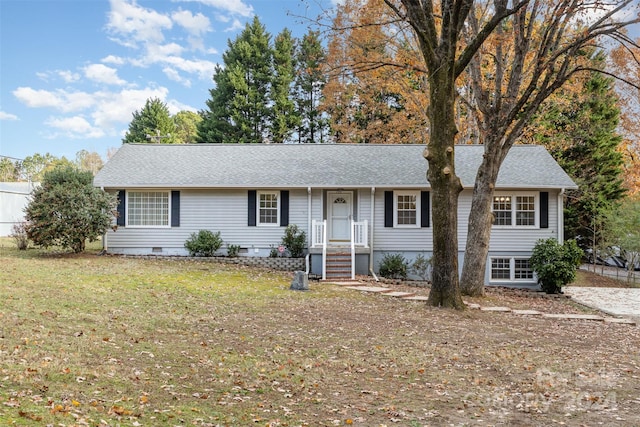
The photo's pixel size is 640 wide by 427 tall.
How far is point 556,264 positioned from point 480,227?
381cm

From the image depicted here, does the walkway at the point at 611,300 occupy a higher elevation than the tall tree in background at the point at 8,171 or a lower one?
lower

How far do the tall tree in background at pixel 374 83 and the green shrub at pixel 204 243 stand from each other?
7.01 metres

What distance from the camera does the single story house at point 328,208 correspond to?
1611 cm

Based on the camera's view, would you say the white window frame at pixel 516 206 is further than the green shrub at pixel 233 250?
No

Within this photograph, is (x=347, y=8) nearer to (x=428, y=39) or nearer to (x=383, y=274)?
(x=428, y=39)

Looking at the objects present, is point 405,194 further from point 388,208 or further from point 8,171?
point 8,171

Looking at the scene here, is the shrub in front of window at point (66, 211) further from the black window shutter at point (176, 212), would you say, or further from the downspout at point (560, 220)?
the downspout at point (560, 220)

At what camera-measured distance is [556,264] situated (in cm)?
1444

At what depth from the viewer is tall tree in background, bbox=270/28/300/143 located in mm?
32406

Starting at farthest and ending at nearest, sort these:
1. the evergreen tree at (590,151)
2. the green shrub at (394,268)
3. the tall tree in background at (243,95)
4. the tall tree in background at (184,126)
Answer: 1. the tall tree in background at (184,126)
2. the tall tree in background at (243,95)
3. the evergreen tree at (590,151)
4. the green shrub at (394,268)

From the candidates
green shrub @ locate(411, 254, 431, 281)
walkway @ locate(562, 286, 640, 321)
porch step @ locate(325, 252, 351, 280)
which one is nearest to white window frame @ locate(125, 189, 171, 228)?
porch step @ locate(325, 252, 351, 280)

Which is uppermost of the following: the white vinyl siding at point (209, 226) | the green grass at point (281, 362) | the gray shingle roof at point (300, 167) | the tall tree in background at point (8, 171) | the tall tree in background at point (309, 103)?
the tall tree in background at point (309, 103)

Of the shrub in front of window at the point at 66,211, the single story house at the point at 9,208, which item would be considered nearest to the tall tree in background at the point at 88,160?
the single story house at the point at 9,208

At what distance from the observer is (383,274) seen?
15.9 m
